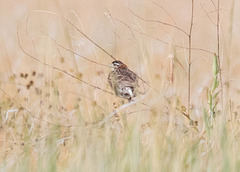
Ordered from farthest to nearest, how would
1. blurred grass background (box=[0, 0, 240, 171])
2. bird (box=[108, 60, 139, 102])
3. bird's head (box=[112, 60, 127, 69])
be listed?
bird's head (box=[112, 60, 127, 69]), bird (box=[108, 60, 139, 102]), blurred grass background (box=[0, 0, 240, 171])

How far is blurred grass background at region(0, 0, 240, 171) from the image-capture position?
396 centimetres

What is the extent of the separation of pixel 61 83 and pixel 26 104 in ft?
1.01

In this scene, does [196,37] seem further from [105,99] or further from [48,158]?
→ [48,158]

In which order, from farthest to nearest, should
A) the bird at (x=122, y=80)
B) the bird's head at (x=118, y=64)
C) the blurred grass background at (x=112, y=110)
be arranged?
the bird's head at (x=118, y=64), the bird at (x=122, y=80), the blurred grass background at (x=112, y=110)

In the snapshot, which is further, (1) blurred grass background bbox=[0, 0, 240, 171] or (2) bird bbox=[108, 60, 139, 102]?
(2) bird bbox=[108, 60, 139, 102]

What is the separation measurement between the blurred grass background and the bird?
4.6 inches

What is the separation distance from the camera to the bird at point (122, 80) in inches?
202

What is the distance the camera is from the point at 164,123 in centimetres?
438

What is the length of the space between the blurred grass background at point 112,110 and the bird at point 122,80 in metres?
0.12

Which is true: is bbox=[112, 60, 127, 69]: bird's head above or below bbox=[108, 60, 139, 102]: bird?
above

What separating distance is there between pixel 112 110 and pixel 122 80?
0.51 m

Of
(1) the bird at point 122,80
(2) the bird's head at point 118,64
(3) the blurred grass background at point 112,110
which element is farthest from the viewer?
(2) the bird's head at point 118,64

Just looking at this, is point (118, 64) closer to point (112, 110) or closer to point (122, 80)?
point (122, 80)

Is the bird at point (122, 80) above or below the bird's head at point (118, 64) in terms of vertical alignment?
below
